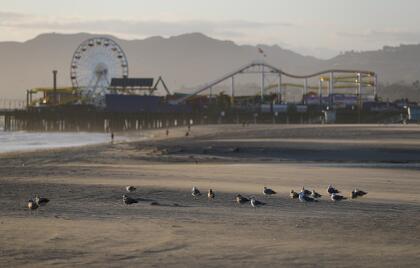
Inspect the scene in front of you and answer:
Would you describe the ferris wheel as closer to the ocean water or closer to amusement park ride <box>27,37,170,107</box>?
amusement park ride <box>27,37,170,107</box>

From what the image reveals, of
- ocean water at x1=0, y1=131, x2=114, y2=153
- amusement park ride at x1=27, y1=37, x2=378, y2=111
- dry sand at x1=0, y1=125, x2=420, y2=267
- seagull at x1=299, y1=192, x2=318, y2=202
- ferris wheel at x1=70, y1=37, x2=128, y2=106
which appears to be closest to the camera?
dry sand at x1=0, y1=125, x2=420, y2=267

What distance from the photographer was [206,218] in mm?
13500

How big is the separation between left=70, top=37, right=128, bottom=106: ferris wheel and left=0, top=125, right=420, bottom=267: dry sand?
2724 inches

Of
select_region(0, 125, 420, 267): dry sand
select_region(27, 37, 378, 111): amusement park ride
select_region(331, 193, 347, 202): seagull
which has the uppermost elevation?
select_region(27, 37, 378, 111): amusement park ride

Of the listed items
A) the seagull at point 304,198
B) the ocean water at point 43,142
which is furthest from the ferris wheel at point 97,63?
the seagull at point 304,198

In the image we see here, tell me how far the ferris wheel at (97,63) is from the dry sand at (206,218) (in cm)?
6918

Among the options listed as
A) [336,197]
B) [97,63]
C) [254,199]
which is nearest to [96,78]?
[97,63]

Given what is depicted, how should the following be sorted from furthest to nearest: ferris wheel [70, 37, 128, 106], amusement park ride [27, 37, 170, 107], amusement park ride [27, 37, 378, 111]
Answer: amusement park ride [27, 37, 378, 111], amusement park ride [27, 37, 170, 107], ferris wheel [70, 37, 128, 106]

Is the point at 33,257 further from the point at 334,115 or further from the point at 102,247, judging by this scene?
the point at 334,115

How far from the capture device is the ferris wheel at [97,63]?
314 feet

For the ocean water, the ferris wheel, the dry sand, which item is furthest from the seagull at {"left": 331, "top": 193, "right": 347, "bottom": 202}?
the ferris wheel

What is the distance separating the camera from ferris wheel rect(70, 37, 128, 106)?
9556 cm

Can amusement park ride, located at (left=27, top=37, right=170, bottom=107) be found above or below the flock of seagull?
above

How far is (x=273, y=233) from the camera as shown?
11.7 m
